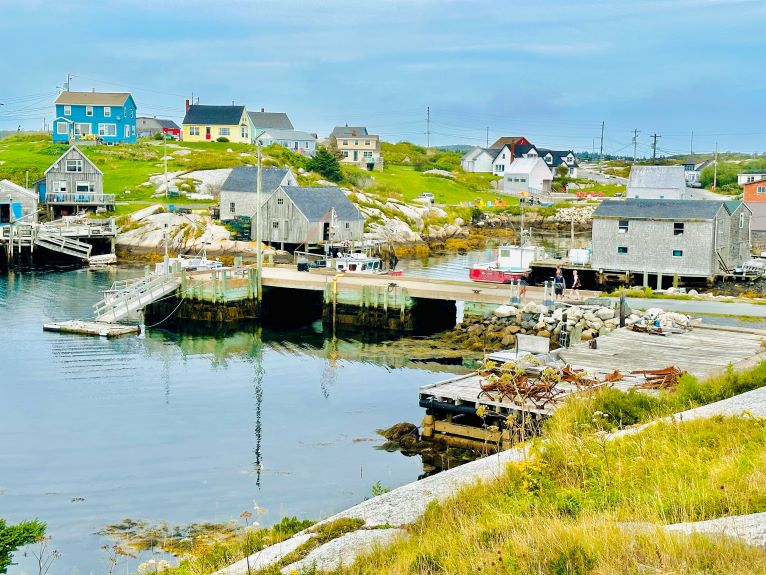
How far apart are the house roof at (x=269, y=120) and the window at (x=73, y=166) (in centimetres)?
4471

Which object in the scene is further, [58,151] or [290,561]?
[58,151]

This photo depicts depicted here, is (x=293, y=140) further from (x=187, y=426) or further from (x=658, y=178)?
(x=187, y=426)

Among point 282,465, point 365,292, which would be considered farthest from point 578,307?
point 282,465

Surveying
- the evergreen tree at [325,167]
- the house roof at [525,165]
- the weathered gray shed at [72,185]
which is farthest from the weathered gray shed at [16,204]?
the house roof at [525,165]

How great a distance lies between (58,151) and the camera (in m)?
97.0

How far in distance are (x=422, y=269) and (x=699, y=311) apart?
30.2 m

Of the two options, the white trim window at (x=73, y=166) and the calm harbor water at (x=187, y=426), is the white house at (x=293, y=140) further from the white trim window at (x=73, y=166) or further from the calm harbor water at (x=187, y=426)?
the calm harbor water at (x=187, y=426)

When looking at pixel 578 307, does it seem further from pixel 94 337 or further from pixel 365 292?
pixel 94 337

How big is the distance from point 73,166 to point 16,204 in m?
6.54

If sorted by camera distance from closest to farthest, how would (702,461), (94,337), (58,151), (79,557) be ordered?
(702,461), (79,557), (94,337), (58,151)

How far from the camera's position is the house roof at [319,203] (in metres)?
67.8

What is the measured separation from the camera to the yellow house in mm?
114750

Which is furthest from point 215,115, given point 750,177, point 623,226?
point 623,226

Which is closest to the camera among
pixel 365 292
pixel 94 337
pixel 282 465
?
pixel 282 465
